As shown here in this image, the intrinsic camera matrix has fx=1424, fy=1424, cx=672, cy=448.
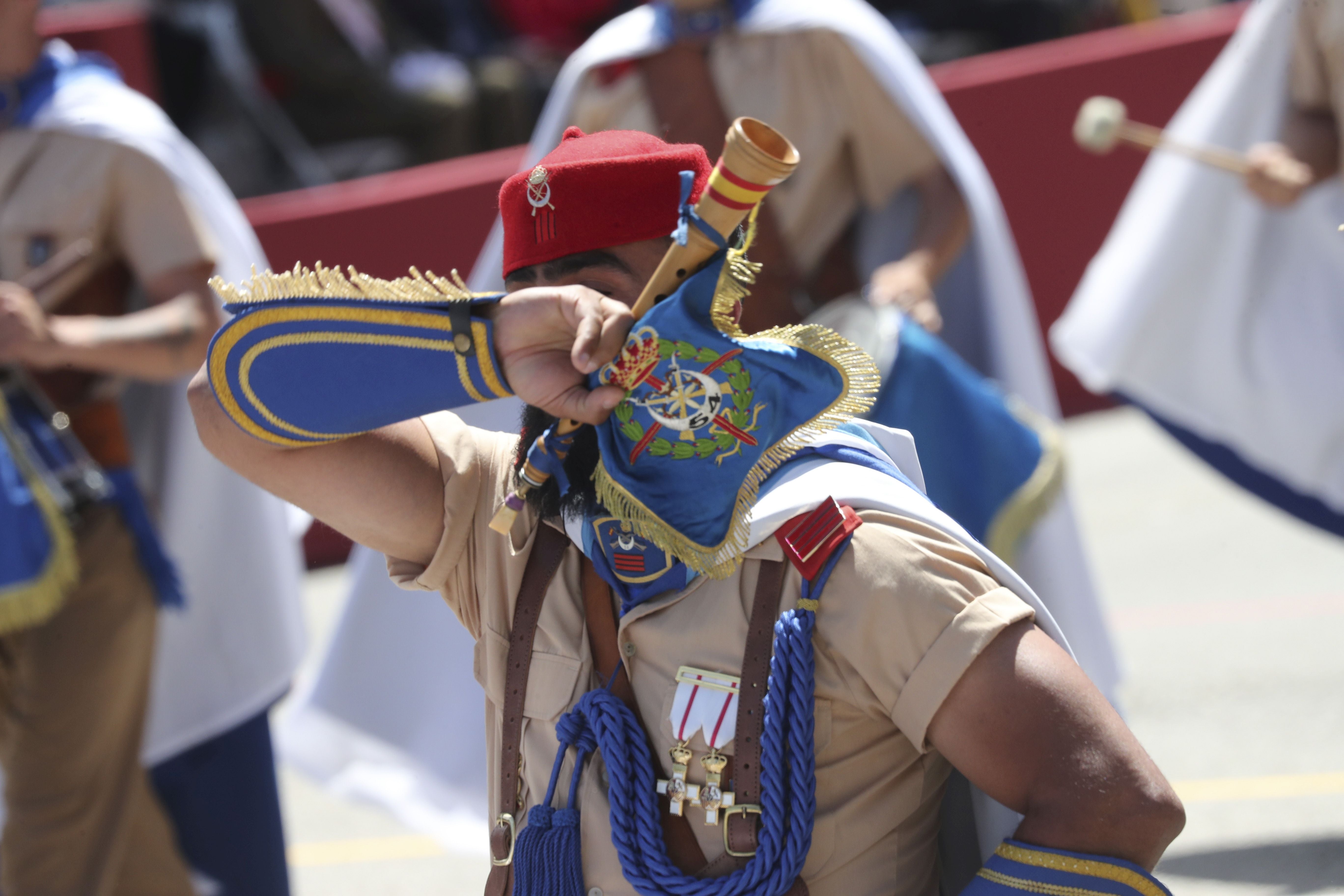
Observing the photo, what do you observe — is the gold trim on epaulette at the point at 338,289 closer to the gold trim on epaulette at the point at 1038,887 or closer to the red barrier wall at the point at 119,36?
the gold trim on epaulette at the point at 1038,887

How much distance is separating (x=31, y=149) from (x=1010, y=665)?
7.81ft

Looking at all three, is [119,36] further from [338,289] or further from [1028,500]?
[338,289]

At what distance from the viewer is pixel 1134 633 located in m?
4.42

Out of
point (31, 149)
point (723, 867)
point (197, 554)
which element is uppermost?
point (723, 867)

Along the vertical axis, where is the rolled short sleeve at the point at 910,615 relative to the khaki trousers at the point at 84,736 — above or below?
above

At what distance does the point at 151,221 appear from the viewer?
2.91 meters

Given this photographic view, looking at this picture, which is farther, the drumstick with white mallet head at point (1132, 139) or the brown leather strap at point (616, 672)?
the drumstick with white mallet head at point (1132, 139)

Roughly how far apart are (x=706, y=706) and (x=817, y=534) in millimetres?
209

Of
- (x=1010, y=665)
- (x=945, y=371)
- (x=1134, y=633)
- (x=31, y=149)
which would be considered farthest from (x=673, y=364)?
(x=1134, y=633)

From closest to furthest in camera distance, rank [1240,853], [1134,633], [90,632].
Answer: [90,632] < [1240,853] < [1134,633]

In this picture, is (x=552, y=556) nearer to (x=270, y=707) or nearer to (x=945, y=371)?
(x=945, y=371)

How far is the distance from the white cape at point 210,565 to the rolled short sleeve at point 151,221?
11 cm

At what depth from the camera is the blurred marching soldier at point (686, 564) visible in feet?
4.28

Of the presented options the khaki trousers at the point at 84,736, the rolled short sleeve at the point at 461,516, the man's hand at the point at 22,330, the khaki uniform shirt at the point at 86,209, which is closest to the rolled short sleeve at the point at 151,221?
the khaki uniform shirt at the point at 86,209
